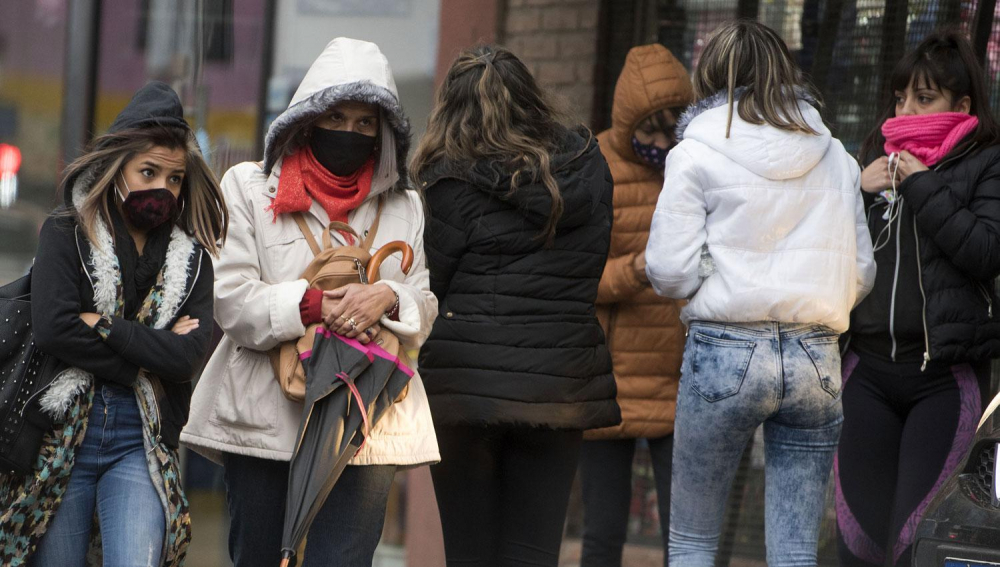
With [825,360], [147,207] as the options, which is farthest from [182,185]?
[825,360]

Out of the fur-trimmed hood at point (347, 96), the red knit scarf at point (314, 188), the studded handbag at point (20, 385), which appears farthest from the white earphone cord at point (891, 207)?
the studded handbag at point (20, 385)

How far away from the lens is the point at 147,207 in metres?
3.76

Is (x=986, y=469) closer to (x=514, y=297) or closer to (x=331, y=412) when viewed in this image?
(x=514, y=297)

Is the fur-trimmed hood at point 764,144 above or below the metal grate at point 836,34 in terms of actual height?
below

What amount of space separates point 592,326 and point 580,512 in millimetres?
2842

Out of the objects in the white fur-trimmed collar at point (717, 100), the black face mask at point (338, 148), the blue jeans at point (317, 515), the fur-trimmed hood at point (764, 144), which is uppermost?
the white fur-trimmed collar at point (717, 100)

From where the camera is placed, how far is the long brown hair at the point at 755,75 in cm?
392

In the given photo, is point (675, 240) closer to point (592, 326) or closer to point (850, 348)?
point (592, 326)

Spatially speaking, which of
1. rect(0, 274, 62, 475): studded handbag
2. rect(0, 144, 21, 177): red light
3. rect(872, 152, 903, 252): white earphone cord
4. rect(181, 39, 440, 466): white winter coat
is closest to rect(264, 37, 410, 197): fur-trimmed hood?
rect(181, 39, 440, 466): white winter coat

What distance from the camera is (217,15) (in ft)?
24.9

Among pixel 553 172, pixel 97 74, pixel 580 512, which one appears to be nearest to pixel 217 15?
pixel 97 74

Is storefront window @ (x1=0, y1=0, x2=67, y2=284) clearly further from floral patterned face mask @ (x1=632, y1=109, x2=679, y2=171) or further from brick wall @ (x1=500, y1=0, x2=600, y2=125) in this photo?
floral patterned face mask @ (x1=632, y1=109, x2=679, y2=171)

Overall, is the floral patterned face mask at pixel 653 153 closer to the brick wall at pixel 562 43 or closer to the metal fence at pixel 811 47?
the metal fence at pixel 811 47

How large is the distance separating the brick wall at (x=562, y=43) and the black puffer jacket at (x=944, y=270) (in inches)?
95.5
